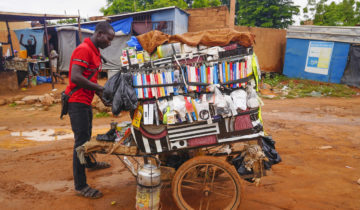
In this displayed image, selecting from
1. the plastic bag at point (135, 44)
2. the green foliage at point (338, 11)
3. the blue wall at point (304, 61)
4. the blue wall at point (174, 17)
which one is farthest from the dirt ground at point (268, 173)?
the green foliage at point (338, 11)

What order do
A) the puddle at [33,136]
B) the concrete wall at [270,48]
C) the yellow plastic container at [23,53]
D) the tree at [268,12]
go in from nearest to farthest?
the puddle at [33,136] < the yellow plastic container at [23,53] < the concrete wall at [270,48] < the tree at [268,12]

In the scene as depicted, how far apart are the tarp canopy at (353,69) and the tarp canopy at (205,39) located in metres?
10.3

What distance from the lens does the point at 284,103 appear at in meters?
8.16

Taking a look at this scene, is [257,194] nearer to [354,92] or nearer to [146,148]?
[146,148]

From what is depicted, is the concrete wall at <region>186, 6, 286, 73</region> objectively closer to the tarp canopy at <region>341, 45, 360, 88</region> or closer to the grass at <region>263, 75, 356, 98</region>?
the grass at <region>263, 75, 356, 98</region>

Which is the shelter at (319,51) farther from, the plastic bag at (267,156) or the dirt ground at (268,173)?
the plastic bag at (267,156)

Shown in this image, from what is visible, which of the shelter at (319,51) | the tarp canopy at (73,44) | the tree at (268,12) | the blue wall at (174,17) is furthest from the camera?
the tree at (268,12)

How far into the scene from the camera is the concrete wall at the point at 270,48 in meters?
12.5

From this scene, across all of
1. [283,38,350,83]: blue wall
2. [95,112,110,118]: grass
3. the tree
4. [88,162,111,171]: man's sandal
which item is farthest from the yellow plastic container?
the tree

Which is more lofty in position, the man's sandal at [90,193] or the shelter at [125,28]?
the shelter at [125,28]

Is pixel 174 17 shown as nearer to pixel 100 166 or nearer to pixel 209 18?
pixel 209 18

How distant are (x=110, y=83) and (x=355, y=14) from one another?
66.5 feet

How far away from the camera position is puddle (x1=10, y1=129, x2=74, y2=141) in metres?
5.27

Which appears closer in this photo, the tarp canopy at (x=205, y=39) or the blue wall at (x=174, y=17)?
the tarp canopy at (x=205, y=39)
